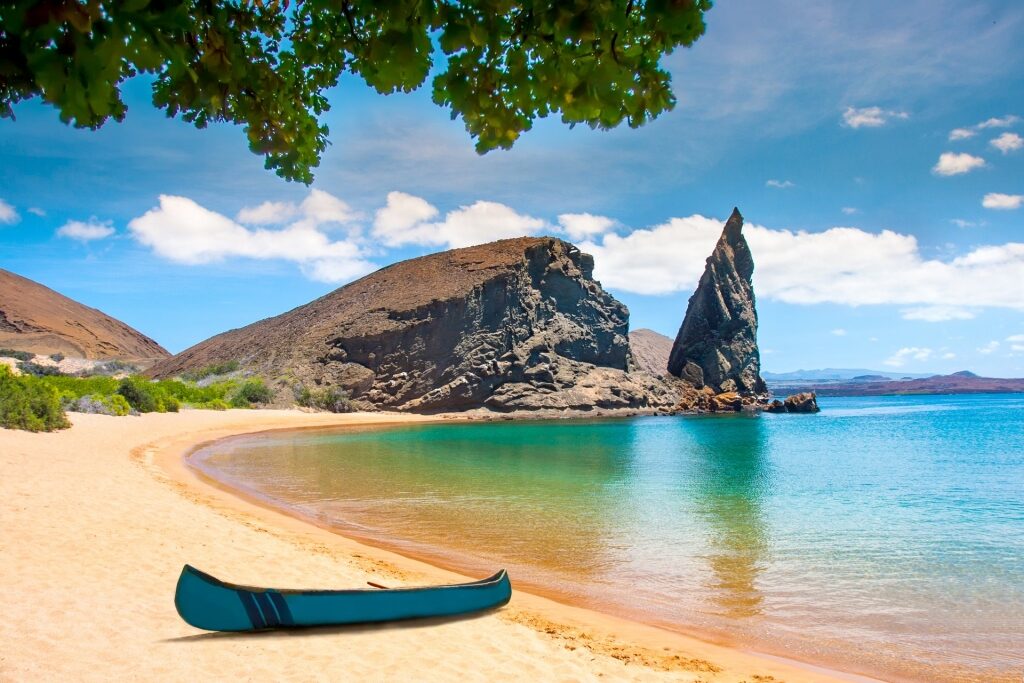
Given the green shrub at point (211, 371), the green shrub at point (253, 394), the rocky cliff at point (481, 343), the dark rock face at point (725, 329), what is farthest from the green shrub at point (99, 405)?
the dark rock face at point (725, 329)

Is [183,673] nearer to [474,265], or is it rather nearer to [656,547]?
[656,547]

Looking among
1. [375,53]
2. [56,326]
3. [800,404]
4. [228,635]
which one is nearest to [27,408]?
[228,635]

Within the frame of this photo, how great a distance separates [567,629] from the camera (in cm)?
718

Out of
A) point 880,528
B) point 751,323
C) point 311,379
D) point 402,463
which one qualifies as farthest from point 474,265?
point 880,528

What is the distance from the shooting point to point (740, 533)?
496 inches

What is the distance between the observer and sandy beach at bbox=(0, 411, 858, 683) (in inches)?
197

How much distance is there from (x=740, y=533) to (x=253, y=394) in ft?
188

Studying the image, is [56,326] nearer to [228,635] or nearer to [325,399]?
[325,399]

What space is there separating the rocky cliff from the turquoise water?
1569 inches

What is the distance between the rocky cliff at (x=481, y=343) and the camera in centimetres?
6869

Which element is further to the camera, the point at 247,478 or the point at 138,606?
the point at 247,478

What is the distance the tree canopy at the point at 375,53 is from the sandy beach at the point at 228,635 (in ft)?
13.7

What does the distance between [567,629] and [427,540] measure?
5.25 meters

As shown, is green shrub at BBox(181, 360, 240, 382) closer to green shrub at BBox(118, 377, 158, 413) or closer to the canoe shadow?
green shrub at BBox(118, 377, 158, 413)
